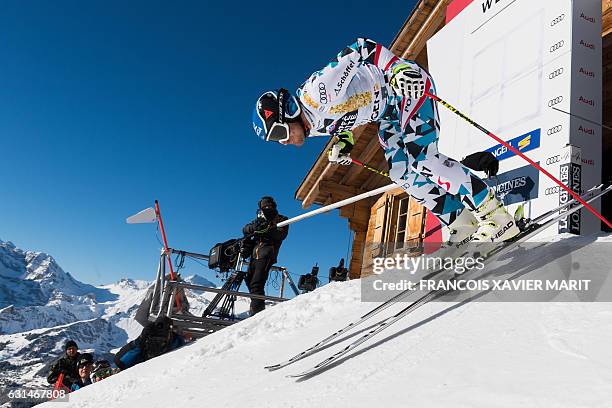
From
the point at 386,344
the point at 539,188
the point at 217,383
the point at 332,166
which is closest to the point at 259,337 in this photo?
the point at 217,383

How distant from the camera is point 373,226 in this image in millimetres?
11273

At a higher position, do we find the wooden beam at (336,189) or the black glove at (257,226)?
the wooden beam at (336,189)

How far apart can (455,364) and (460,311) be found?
0.74 metres

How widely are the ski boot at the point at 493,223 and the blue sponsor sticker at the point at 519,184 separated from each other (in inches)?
69.0

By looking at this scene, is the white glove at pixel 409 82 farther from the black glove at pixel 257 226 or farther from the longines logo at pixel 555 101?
the black glove at pixel 257 226

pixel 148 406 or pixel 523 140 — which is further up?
pixel 523 140

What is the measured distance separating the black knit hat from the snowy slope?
2680 mm

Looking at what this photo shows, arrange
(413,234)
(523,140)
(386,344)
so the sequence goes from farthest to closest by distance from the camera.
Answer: (413,234) → (523,140) → (386,344)

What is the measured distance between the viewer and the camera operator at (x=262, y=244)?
19.8 feet

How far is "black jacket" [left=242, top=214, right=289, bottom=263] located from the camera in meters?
6.03

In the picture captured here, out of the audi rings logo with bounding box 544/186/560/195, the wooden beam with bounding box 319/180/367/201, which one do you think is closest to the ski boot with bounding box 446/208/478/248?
the audi rings logo with bounding box 544/186/560/195

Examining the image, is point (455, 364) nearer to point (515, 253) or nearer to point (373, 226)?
point (515, 253)

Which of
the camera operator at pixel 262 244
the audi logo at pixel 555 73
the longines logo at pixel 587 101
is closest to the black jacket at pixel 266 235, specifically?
the camera operator at pixel 262 244

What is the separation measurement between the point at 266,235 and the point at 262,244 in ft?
0.45
